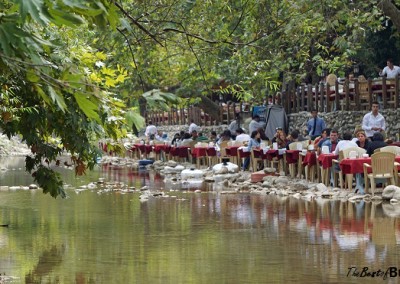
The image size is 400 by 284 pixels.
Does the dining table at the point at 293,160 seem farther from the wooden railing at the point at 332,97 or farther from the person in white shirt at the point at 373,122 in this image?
the wooden railing at the point at 332,97

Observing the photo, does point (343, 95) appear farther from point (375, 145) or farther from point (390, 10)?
point (375, 145)

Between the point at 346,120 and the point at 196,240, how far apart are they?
25086 millimetres

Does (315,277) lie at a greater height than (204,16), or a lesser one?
lesser

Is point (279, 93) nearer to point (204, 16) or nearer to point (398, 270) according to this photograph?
point (204, 16)

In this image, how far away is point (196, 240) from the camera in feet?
53.4

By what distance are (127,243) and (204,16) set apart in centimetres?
677

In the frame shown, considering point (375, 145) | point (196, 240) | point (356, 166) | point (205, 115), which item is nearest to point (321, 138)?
point (375, 145)

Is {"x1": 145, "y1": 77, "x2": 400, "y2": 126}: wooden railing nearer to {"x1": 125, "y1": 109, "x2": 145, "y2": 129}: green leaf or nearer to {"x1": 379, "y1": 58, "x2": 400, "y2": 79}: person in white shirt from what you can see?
{"x1": 379, "y1": 58, "x2": 400, "y2": 79}: person in white shirt

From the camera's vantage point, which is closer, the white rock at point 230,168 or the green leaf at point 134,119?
the green leaf at point 134,119

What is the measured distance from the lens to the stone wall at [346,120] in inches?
1464

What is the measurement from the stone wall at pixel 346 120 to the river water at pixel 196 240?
442 inches

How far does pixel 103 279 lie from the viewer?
40.3ft

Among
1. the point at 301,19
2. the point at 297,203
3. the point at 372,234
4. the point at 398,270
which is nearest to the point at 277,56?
the point at 301,19

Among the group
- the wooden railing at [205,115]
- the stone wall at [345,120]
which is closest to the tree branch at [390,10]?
the stone wall at [345,120]
